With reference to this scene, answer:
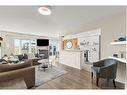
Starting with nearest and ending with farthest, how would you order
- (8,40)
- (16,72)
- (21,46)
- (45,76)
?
1. (16,72)
2. (8,40)
3. (21,46)
4. (45,76)

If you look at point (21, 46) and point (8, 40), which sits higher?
point (8, 40)

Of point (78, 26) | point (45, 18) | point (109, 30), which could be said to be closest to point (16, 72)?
point (45, 18)

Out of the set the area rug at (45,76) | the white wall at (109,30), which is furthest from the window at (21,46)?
the white wall at (109,30)

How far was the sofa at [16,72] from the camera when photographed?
84.0 inches

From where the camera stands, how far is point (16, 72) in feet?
7.70

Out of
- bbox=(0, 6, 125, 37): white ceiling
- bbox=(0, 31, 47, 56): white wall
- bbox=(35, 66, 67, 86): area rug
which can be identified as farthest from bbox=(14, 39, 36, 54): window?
bbox=(35, 66, 67, 86): area rug

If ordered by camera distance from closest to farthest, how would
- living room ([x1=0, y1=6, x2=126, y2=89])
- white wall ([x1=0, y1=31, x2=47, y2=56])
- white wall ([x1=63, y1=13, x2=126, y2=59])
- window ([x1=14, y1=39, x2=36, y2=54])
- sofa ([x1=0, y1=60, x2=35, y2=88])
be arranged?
sofa ([x1=0, y1=60, x2=35, y2=88]), living room ([x1=0, y1=6, x2=126, y2=89]), white wall ([x1=63, y1=13, x2=126, y2=59]), white wall ([x1=0, y1=31, x2=47, y2=56]), window ([x1=14, y1=39, x2=36, y2=54])

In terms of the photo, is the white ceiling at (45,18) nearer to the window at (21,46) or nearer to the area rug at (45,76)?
the window at (21,46)

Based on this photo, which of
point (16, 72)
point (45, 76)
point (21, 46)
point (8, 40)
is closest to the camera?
point (16, 72)

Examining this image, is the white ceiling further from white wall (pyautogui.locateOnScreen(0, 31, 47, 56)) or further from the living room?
white wall (pyautogui.locateOnScreen(0, 31, 47, 56))

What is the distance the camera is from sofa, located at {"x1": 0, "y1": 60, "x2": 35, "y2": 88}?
2134 mm

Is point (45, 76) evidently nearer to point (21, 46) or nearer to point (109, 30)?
point (21, 46)

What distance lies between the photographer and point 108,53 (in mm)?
2855
